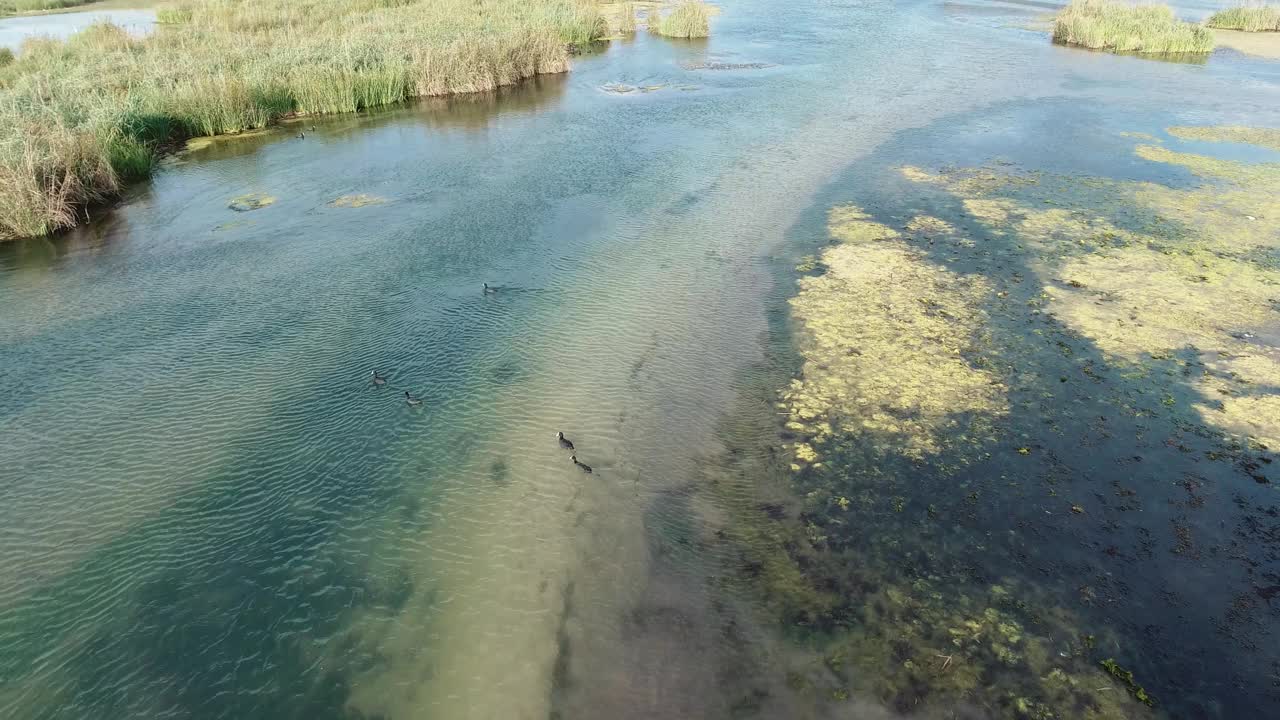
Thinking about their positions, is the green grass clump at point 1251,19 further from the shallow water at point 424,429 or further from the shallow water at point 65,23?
the shallow water at point 65,23

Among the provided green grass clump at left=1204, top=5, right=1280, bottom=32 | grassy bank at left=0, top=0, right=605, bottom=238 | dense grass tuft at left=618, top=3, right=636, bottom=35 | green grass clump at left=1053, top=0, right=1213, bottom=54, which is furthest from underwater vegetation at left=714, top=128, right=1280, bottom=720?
green grass clump at left=1204, top=5, right=1280, bottom=32

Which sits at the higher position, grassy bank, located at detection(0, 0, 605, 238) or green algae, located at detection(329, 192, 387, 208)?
grassy bank, located at detection(0, 0, 605, 238)

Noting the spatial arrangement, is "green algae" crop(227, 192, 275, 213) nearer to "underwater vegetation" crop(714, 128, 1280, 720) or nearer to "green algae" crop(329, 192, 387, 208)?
"green algae" crop(329, 192, 387, 208)

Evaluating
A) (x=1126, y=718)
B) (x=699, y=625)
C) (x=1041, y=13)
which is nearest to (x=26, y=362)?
(x=699, y=625)

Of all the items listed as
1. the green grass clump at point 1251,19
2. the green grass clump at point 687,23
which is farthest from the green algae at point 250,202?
the green grass clump at point 1251,19

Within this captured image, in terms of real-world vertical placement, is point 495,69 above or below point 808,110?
above

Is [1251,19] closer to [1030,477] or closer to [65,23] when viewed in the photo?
[1030,477]

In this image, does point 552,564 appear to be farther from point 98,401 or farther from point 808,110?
point 808,110
